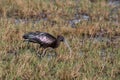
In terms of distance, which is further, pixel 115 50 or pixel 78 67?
pixel 115 50

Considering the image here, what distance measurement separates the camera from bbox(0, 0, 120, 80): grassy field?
22.3 feet

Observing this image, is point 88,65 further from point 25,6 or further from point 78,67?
point 25,6

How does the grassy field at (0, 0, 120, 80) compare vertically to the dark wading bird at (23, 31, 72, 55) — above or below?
below

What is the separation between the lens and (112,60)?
8.01 metres

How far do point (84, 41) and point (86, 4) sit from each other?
450cm

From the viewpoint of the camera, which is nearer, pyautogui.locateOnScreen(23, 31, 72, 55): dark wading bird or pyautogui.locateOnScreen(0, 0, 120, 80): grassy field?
pyautogui.locateOnScreen(0, 0, 120, 80): grassy field

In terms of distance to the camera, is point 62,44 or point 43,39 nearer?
point 43,39

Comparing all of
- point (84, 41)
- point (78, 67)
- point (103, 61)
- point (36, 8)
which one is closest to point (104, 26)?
point (84, 41)

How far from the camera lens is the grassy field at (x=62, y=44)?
6.79m

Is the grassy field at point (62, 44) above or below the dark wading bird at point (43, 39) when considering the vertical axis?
below

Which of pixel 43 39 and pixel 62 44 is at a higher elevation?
pixel 43 39

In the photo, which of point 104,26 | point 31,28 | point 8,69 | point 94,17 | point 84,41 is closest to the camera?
point 8,69

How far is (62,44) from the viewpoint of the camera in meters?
8.80

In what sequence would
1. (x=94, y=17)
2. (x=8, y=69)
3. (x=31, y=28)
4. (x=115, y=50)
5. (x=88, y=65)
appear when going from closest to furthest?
(x=8, y=69)
(x=88, y=65)
(x=115, y=50)
(x=31, y=28)
(x=94, y=17)
